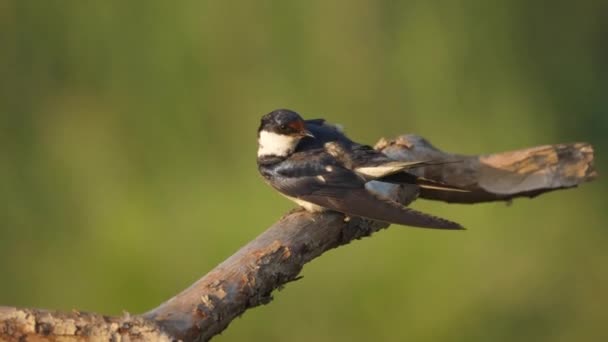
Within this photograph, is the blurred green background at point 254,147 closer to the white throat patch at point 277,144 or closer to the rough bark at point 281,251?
the rough bark at point 281,251

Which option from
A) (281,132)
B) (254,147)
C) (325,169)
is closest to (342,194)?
(325,169)

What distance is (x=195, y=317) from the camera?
1844 millimetres

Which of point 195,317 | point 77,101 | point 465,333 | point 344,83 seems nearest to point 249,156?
point 344,83

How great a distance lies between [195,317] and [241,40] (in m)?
2.09

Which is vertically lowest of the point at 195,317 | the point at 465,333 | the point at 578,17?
the point at 465,333

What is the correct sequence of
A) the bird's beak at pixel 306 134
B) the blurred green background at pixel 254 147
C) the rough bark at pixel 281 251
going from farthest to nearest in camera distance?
the blurred green background at pixel 254 147, the bird's beak at pixel 306 134, the rough bark at pixel 281 251

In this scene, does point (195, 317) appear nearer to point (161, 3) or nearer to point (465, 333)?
point (465, 333)

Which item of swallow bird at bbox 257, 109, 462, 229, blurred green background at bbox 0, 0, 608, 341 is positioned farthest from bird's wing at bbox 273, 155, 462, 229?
blurred green background at bbox 0, 0, 608, 341

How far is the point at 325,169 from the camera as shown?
2.58m

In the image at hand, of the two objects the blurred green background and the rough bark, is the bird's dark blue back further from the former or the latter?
the blurred green background

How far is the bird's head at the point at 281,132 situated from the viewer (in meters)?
2.62

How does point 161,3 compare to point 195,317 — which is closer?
point 195,317

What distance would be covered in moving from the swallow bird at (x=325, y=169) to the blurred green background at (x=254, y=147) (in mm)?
912

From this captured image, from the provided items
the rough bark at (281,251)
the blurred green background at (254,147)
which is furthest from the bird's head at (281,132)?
the blurred green background at (254,147)
